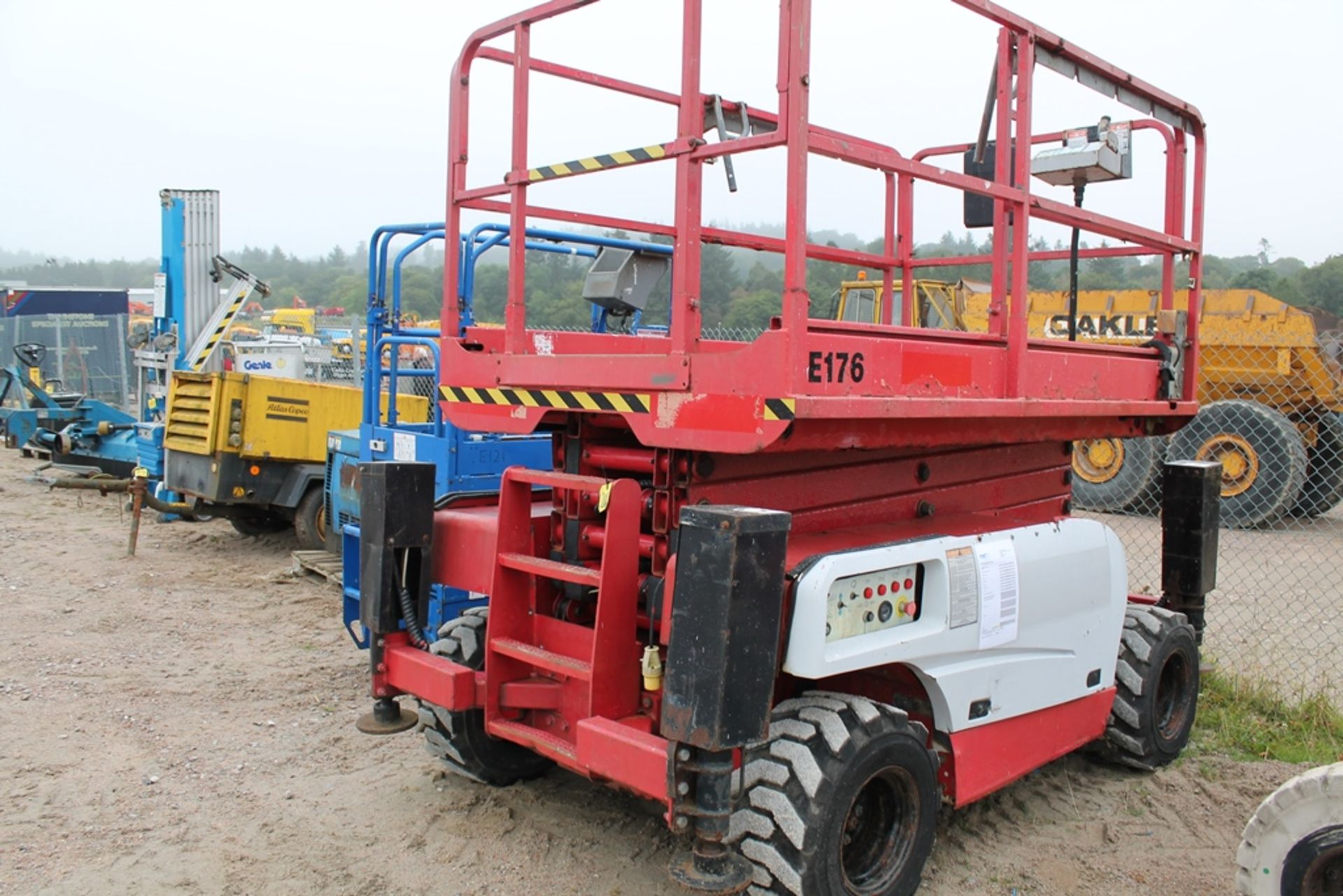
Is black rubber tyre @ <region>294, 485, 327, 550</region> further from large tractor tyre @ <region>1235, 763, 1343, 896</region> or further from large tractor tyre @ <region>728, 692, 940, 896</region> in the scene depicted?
large tractor tyre @ <region>1235, 763, 1343, 896</region>

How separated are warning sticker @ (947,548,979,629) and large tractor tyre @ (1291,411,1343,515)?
9.93 m

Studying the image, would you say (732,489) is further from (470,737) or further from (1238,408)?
(1238,408)

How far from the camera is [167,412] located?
9273 millimetres

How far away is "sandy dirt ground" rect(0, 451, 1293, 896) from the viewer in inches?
140

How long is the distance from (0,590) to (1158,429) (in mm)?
7397

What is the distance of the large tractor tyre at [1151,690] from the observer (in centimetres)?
440

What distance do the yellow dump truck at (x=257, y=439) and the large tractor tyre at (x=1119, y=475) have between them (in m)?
7.51

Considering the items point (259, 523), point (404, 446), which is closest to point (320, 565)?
point (259, 523)

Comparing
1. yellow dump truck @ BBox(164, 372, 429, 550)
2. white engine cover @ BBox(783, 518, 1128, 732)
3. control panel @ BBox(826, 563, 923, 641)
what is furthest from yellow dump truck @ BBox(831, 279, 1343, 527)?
control panel @ BBox(826, 563, 923, 641)

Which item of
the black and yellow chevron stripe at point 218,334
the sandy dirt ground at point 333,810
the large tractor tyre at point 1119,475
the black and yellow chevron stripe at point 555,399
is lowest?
the sandy dirt ground at point 333,810

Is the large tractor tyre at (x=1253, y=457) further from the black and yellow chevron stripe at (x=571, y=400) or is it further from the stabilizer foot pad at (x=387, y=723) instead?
the stabilizer foot pad at (x=387, y=723)

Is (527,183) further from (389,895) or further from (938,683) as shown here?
(389,895)

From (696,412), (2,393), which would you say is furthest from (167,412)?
(696,412)

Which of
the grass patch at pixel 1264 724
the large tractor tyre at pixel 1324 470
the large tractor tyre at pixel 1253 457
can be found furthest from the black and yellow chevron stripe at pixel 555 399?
the large tractor tyre at pixel 1324 470
